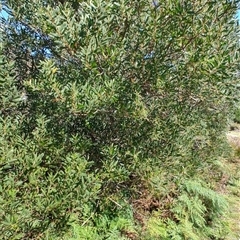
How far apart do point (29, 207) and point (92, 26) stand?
A: 5.97 ft

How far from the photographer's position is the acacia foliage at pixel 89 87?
2.87m

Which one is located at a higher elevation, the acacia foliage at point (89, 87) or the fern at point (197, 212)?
the acacia foliage at point (89, 87)

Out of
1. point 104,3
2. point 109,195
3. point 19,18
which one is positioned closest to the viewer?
point 104,3

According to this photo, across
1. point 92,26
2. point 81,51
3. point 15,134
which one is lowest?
point 15,134

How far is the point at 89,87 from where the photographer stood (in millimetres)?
2932

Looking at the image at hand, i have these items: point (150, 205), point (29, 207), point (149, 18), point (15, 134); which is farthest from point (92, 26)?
point (150, 205)

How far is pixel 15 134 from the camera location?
307cm

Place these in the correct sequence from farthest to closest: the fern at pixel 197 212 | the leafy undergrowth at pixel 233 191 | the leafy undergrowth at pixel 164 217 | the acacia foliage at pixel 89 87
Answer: the leafy undergrowth at pixel 233 191, the fern at pixel 197 212, the leafy undergrowth at pixel 164 217, the acacia foliage at pixel 89 87

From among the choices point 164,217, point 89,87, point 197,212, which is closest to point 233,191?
point 197,212

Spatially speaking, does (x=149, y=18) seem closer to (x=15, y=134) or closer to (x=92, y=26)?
(x=92, y=26)

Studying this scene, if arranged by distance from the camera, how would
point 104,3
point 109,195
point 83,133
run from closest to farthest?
point 104,3, point 83,133, point 109,195

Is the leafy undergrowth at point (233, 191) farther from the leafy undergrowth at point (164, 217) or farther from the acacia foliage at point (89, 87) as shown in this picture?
the acacia foliage at point (89, 87)

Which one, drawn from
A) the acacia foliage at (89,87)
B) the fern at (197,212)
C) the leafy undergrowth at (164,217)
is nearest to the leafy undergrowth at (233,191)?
the leafy undergrowth at (164,217)

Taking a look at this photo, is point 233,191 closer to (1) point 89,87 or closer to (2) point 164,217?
(2) point 164,217
